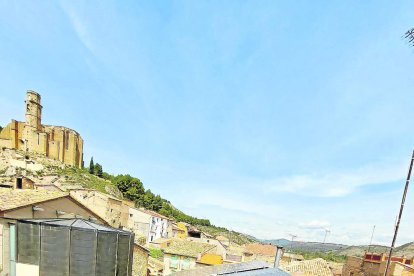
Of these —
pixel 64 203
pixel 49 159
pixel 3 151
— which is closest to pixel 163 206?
pixel 49 159

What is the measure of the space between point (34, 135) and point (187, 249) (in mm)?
70529

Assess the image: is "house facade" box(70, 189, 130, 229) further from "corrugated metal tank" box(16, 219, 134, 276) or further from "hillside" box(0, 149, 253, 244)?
"corrugated metal tank" box(16, 219, 134, 276)

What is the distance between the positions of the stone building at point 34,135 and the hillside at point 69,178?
3570mm

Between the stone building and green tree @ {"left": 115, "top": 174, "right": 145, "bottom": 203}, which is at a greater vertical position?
the stone building

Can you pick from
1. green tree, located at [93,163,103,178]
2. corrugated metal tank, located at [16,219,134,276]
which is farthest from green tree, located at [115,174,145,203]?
corrugated metal tank, located at [16,219,134,276]

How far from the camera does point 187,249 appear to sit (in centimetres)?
3431

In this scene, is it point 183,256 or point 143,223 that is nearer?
point 183,256

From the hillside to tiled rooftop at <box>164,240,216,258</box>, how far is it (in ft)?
94.9

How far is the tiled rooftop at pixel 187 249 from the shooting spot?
106 ft

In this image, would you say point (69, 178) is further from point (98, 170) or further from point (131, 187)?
point (98, 170)

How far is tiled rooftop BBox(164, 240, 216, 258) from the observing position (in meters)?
32.3

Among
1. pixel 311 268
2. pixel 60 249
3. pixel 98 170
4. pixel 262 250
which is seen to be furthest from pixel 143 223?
pixel 98 170

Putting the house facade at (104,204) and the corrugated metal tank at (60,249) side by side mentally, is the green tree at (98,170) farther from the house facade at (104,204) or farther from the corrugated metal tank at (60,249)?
the corrugated metal tank at (60,249)

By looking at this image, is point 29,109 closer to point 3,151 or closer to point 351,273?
point 3,151
